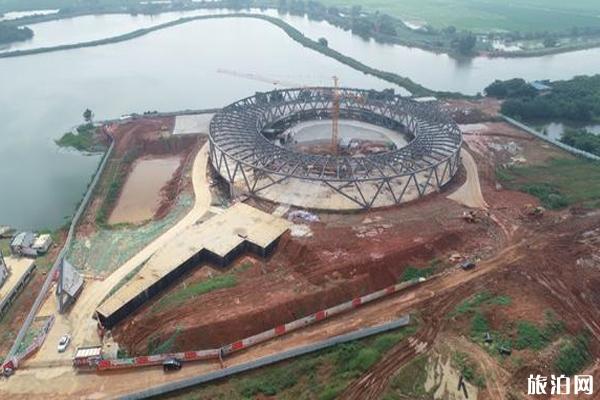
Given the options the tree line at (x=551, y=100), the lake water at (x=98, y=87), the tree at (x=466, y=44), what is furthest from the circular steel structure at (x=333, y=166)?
the tree at (x=466, y=44)

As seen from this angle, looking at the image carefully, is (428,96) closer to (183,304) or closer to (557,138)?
(557,138)

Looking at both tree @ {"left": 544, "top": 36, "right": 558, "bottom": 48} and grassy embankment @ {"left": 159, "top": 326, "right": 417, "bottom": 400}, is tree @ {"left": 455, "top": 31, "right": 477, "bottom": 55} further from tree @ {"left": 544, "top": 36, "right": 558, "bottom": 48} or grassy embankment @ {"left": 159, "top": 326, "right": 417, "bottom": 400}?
grassy embankment @ {"left": 159, "top": 326, "right": 417, "bottom": 400}

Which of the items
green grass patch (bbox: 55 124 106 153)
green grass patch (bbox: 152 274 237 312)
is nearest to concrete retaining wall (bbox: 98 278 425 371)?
green grass patch (bbox: 152 274 237 312)

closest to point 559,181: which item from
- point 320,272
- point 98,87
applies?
point 320,272

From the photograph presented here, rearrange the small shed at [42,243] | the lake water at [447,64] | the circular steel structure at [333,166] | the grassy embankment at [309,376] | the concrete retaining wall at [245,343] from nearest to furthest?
the grassy embankment at [309,376] → the concrete retaining wall at [245,343] → the small shed at [42,243] → the circular steel structure at [333,166] → the lake water at [447,64]

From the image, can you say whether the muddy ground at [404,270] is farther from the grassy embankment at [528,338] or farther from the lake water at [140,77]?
the lake water at [140,77]
